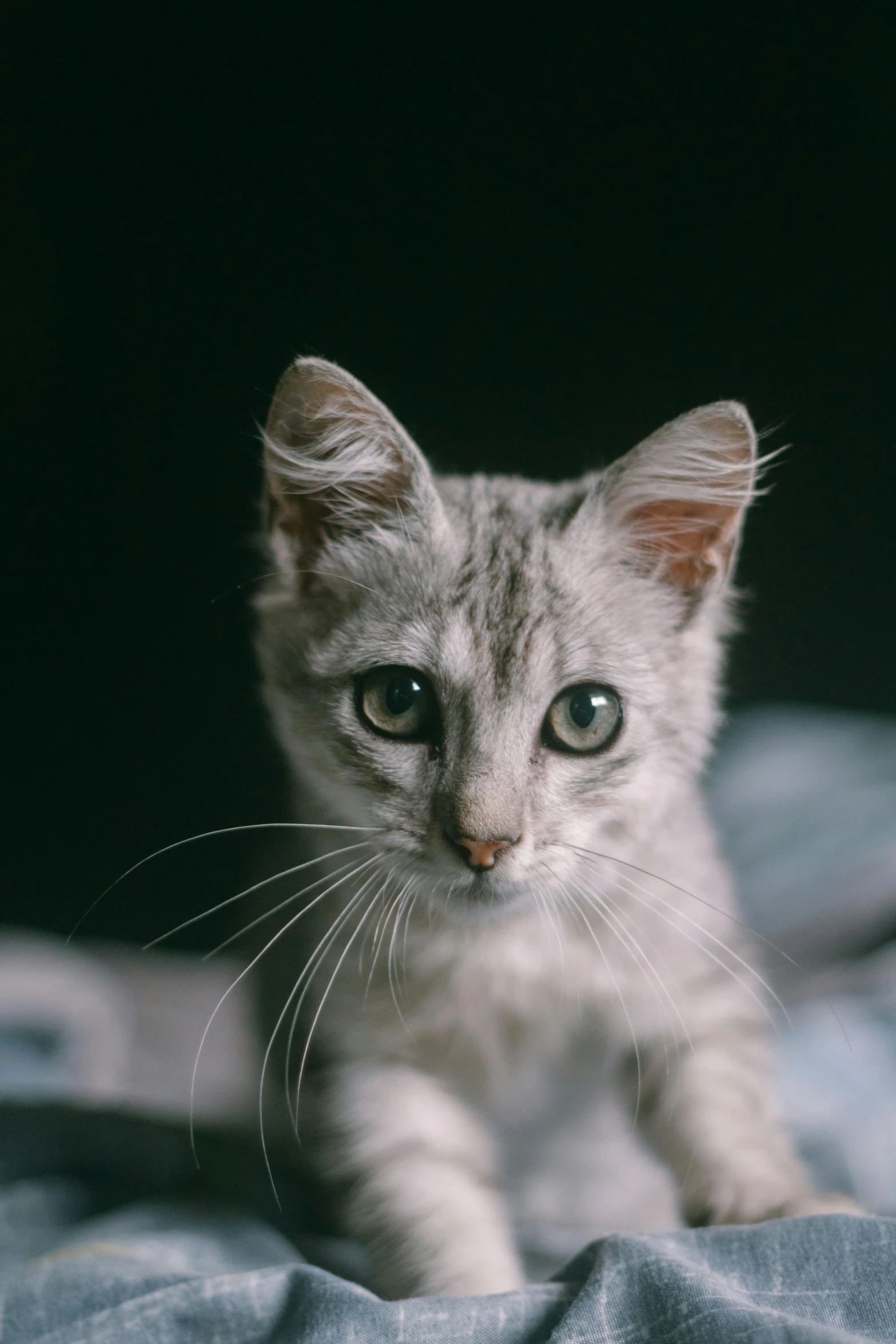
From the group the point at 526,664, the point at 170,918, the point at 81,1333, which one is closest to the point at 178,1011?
the point at 170,918

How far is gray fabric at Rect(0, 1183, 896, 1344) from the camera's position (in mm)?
620

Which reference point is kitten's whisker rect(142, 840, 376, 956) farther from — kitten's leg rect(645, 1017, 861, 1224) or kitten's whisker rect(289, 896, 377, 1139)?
kitten's leg rect(645, 1017, 861, 1224)

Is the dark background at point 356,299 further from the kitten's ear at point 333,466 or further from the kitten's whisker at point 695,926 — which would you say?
the kitten's whisker at point 695,926

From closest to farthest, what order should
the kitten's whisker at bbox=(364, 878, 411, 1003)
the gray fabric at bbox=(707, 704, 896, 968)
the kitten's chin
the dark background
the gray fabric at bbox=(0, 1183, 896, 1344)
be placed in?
the gray fabric at bbox=(0, 1183, 896, 1344) < the kitten's chin < the kitten's whisker at bbox=(364, 878, 411, 1003) < the dark background < the gray fabric at bbox=(707, 704, 896, 968)

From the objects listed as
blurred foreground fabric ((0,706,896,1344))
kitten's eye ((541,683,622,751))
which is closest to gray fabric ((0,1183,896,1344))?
blurred foreground fabric ((0,706,896,1344))

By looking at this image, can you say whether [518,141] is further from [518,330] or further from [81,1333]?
[81,1333]

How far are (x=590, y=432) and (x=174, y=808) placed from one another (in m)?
0.72

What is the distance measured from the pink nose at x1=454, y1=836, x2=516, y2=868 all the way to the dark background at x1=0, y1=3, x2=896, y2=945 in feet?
1.63

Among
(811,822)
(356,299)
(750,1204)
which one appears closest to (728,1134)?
(750,1204)

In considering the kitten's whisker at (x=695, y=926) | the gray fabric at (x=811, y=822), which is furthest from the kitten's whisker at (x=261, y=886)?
the gray fabric at (x=811, y=822)

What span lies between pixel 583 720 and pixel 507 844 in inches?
5.2

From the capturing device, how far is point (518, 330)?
1.10 meters

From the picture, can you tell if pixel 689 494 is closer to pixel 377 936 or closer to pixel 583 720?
pixel 583 720

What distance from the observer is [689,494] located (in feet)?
2.67
